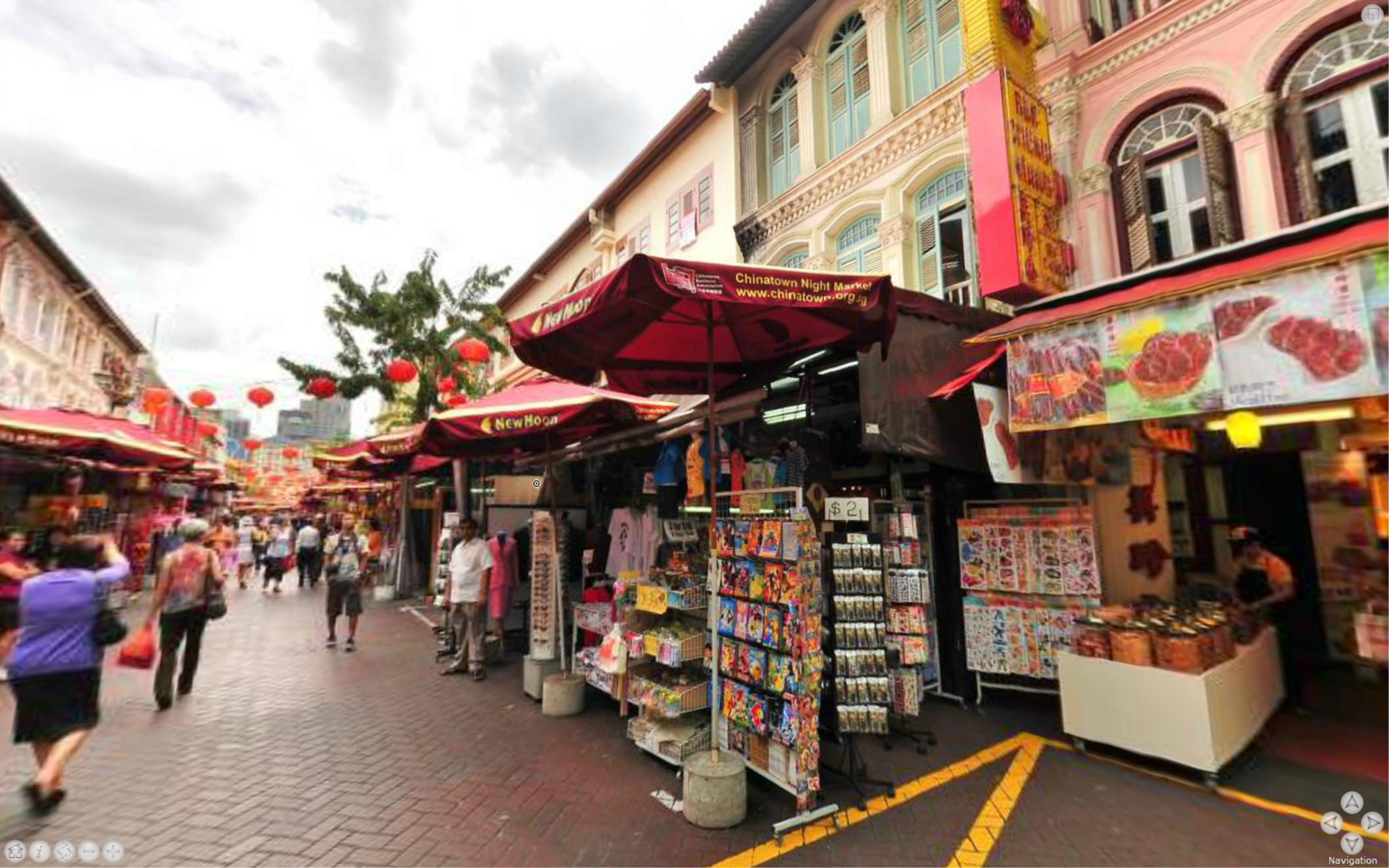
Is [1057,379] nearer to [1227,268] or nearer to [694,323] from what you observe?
[1227,268]

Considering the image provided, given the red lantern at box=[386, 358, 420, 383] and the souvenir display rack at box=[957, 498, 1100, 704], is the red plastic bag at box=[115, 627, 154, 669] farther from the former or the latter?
the souvenir display rack at box=[957, 498, 1100, 704]

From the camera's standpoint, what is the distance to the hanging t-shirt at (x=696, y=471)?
22.1 ft

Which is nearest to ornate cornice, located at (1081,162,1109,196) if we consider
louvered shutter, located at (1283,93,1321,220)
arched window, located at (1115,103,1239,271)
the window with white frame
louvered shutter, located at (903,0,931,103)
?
arched window, located at (1115,103,1239,271)

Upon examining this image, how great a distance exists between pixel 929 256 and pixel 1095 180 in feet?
7.35

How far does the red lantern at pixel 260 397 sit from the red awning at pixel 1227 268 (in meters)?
18.9

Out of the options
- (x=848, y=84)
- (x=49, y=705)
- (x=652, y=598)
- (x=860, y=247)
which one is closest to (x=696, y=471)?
(x=652, y=598)

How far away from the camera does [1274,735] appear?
557cm

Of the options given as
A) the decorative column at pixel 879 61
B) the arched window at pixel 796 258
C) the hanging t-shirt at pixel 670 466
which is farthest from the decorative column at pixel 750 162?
the hanging t-shirt at pixel 670 466

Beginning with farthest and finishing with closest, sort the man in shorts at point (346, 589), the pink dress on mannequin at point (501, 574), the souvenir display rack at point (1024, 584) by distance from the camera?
the man in shorts at point (346, 589) → the pink dress on mannequin at point (501, 574) → the souvenir display rack at point (1024, 584)

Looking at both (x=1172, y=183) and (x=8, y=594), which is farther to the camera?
(x=8, y=594)

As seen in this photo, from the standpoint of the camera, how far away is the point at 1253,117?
6.06 metres

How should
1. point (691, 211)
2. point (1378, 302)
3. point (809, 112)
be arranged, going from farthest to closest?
point (691, 211) → point (809, 112) → point (1378, 302)

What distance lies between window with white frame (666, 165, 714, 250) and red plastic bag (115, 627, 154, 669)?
1124cm

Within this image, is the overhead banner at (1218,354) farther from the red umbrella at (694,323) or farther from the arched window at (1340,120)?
the arched window at (1340,120)
